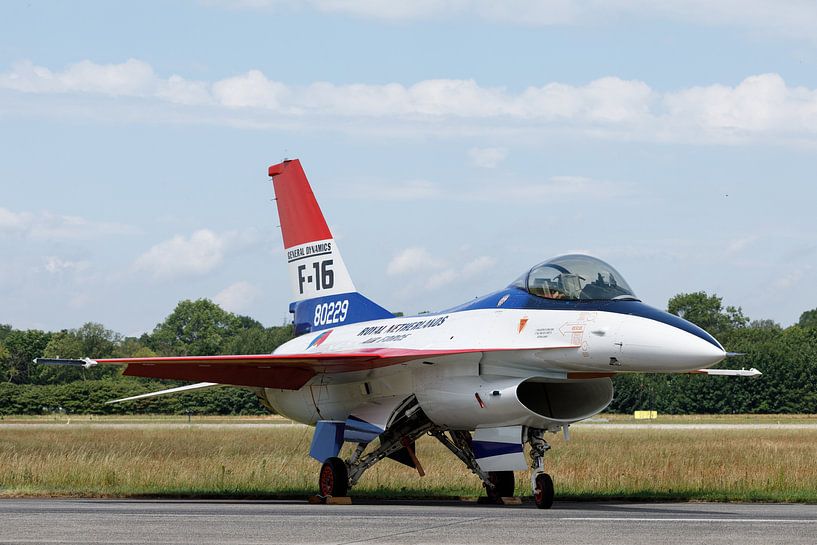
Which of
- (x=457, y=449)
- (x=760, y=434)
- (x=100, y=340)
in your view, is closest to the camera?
(x=457, y=449)

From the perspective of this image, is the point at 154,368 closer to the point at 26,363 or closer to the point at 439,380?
the point at 439,380

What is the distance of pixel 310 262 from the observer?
20.2 meters

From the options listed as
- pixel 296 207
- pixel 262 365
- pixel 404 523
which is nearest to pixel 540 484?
pixel 404 523

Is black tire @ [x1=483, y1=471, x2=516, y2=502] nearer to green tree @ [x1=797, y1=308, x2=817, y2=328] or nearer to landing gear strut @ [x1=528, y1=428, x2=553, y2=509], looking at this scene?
landing gear strut @ [x1=528, y1=428, x2=553, y2=509]

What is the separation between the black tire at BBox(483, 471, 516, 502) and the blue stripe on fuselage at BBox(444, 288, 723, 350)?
2.25 meters

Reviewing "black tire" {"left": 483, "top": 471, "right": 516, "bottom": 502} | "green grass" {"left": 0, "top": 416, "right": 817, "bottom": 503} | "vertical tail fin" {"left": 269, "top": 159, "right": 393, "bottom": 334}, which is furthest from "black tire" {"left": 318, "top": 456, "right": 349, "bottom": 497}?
"vertical tail fin" {"left": 269, "top": 159, "right": 393, "bottom": 334}

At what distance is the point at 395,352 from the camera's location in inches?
617

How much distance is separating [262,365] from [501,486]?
3.67 m

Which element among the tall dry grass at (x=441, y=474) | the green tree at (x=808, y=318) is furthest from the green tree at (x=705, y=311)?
the tall dry grass at (x=441, y=474)

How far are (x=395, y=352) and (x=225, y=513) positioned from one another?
3.49 meters

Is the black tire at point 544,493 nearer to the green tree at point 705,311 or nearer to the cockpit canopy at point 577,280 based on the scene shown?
the cockpit canopy at point 577,280

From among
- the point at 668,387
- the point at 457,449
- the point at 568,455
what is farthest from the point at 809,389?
the point at 457,449

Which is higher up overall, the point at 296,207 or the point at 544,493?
the point at 296,207

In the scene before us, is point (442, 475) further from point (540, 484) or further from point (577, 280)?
point (577, 280)
